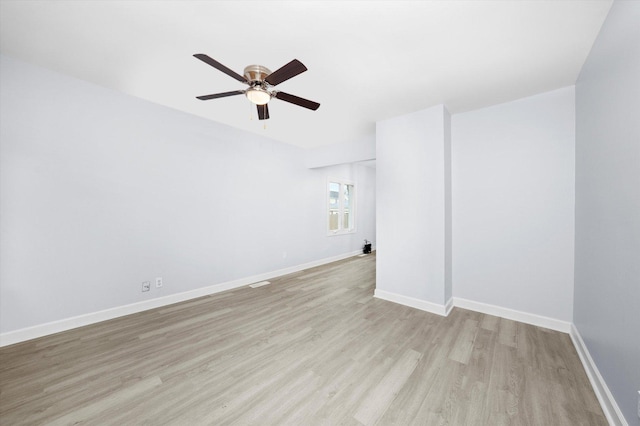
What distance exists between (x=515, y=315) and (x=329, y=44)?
3630 millimetres

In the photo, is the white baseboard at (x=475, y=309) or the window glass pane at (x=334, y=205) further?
the window glass pane at (x=334, y=205)

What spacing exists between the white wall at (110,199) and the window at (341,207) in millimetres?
2139

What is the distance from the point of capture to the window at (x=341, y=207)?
6.14 metres

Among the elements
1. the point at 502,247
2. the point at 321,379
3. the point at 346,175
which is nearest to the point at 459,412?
the point at 321,379

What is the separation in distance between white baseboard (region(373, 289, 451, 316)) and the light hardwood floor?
118 millimetres

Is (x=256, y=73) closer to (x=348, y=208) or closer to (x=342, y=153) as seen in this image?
(x=342, y=153)

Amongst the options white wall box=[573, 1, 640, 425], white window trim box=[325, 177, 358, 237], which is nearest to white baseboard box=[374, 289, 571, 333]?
white wall box=[573, 1, 640, 425]

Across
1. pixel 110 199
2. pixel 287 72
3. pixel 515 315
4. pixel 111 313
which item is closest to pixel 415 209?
pixel 515 315

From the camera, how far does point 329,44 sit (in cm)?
193

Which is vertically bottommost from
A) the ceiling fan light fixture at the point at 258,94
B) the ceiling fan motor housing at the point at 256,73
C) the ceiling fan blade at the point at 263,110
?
the ceiling fan light fixture at the point at 258,94

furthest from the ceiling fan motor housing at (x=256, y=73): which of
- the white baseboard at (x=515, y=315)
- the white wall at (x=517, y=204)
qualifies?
the white baseboard at (x=515, y=315)

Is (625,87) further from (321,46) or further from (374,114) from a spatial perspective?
(374,114)

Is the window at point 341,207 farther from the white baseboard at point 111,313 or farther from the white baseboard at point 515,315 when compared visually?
the white baseboard at point 515,315

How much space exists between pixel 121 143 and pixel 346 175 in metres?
4.82
